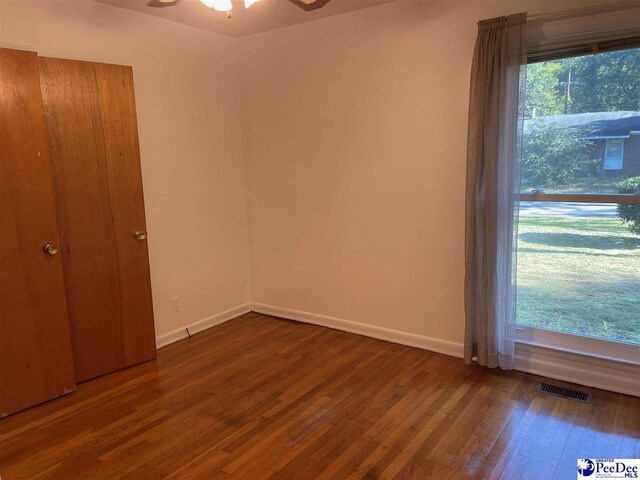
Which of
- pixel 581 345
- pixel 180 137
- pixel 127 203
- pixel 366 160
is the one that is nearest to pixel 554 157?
pixel 581 345

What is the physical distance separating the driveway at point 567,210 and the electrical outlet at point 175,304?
2.67 meters

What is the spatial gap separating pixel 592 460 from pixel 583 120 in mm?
1855

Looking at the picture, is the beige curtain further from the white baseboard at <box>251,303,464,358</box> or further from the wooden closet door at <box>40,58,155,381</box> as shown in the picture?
the wooden closet door at <box>40,58,155,381</box>

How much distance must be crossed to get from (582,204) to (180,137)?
9.50 ft

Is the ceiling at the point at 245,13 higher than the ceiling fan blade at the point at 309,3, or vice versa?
the ceiling at the point at 245,13

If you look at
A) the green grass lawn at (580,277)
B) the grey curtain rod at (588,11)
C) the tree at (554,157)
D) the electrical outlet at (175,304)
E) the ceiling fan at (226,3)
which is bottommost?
the electrical outlet at (175,304)

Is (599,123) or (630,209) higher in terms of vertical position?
(599,123)

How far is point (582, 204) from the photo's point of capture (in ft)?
9.19

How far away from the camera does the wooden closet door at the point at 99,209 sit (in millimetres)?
2846

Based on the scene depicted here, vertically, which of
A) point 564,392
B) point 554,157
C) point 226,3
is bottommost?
point 564,392

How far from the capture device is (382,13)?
3.28 m

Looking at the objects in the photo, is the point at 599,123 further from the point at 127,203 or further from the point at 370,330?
the point at 127,203

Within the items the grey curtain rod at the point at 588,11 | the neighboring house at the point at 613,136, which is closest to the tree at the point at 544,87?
the neighboring house at the point at 613,136

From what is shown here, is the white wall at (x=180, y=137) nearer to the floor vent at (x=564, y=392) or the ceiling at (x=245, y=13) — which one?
the ceiling at (x=245, y=13)
